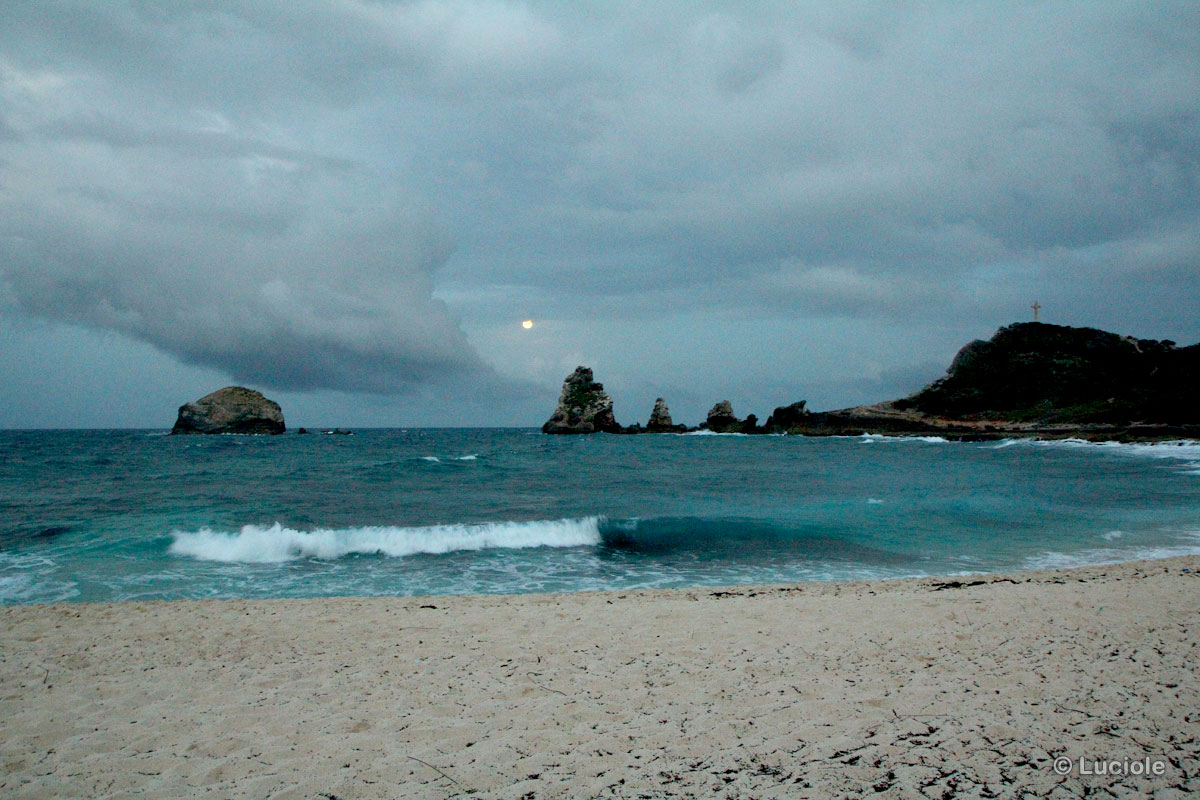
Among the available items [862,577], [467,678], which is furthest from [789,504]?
[467,678]

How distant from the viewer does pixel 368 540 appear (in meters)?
17.5

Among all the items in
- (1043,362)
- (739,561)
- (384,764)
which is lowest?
(739,561)

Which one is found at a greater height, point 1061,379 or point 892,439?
point 1061,379

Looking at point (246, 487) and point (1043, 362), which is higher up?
point (1043, 362)

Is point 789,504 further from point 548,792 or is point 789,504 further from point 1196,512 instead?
point 548,792

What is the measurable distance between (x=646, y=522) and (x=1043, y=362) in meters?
104

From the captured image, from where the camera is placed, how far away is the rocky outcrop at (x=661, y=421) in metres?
120

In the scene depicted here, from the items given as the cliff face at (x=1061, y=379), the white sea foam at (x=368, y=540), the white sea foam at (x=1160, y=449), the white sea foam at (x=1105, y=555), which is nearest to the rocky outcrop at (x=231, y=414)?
the white sea foam at (x=368, y=540)

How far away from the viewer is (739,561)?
50.3 feet

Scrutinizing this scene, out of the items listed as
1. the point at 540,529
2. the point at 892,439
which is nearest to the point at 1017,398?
the point at 892,439

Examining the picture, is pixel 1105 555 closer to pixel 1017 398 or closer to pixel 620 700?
pixel 620 700

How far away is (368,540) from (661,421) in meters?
104

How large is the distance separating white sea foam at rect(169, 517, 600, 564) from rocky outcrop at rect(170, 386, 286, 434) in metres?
101

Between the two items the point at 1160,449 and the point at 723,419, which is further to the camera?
the point at 723,419
